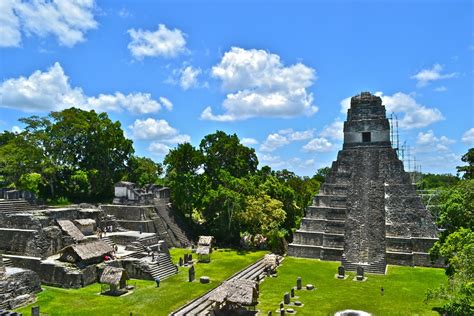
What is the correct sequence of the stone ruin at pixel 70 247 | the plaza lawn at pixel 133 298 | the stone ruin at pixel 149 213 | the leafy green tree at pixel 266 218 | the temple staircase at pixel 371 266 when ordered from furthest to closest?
1. the stone ruin at pixel 149 213
2. the leafy green tree at pixel 266 218
3. the temple staircase at pixel 371 266
4. the stone ruin at pixel 70 247
5. the plaza lawn at pixel 133 298

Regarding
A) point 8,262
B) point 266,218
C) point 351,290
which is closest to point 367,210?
point 266,218

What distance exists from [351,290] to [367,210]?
10432mm

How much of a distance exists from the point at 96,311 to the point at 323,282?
13.8 metres

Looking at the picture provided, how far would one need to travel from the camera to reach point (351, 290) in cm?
2256

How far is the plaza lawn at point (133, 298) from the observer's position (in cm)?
1862

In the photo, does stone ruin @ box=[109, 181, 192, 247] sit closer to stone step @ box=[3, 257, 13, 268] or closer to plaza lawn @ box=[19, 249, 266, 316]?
plaza lawn @ box=[19, 249, 266, 316]

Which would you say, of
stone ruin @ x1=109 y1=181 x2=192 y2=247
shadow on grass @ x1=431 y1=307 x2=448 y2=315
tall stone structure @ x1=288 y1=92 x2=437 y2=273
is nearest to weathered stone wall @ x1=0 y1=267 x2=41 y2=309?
stone ruin @ x1=109 y1=181 x2=192 y2=247

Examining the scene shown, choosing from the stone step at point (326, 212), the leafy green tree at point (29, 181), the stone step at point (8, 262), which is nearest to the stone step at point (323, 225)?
the stone step at point (326, 212)

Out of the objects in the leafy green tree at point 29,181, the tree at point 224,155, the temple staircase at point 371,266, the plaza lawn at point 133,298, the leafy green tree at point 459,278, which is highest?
the tree at point 224,155

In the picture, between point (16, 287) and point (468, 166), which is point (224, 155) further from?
point (468, 166)

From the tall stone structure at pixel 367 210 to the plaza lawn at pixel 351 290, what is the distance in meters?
1.48

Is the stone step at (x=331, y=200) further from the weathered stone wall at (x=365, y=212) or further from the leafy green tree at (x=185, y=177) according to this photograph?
the leafy green tree at (x=185, y=177)

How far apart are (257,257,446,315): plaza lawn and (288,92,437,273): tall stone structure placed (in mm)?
1481

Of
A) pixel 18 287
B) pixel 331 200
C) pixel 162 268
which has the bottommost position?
pixel 18 287
